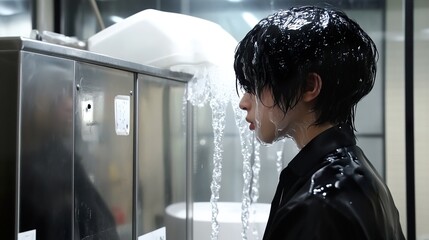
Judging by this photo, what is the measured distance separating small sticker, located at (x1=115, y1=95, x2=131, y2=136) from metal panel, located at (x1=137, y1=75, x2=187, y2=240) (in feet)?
0.26

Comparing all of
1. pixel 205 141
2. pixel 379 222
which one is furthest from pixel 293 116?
pixel 205 141

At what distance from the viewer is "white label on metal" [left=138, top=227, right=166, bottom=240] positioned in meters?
1.72

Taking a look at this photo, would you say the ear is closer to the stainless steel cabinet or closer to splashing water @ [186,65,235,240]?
the stainless steel cabinet

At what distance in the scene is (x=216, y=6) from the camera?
105 inches

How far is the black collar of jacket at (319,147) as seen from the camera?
2.38ft

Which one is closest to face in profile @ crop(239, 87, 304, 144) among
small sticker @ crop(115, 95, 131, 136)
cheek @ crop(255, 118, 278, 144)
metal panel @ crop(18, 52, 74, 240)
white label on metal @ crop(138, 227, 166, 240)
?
cheek @ crop(255, 118, 278, 144)

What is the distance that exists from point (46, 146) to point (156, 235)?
75cm

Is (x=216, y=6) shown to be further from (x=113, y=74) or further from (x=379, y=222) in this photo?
(x=379, y=222)

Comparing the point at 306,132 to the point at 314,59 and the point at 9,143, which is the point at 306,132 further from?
the point at 9,143

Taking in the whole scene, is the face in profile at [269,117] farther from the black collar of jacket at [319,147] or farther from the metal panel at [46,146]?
the metal panel at [46,146]

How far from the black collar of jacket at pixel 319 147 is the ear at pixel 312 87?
0.20 ft

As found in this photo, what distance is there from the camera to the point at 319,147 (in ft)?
2.42

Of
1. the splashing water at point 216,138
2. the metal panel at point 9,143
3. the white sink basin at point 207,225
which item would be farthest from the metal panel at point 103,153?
the splashing water at point 216,138

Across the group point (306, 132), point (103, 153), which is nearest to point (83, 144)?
point (103, 153)
